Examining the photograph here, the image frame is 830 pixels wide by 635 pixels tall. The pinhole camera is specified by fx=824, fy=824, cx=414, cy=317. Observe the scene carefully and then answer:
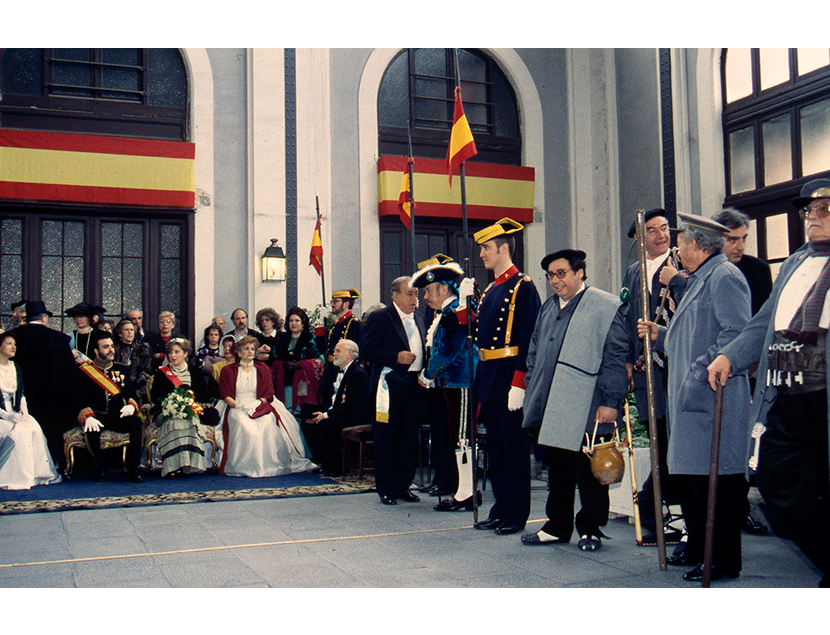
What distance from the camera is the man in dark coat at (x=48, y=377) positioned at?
8.14 m

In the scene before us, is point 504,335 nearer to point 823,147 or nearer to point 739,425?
point 739,425

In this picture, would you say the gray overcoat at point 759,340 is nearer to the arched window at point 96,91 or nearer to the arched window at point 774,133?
the arched window at point 774,133

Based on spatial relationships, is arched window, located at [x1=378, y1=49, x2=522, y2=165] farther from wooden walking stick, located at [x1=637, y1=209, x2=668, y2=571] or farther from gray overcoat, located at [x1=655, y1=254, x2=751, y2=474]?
gray overcoat, located at [x1=655, y1=254, x2=751, y2=474]

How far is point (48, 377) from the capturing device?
8.20 meters

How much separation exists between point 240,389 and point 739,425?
5911mm

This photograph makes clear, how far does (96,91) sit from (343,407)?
6193 millimetres

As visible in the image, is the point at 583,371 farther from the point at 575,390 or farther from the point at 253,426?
the point at 253,426

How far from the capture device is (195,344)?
11.4m

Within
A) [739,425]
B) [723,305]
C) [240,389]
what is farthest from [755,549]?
[240,389]

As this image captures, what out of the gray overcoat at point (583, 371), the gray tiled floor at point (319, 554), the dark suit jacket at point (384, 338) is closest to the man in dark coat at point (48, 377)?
the gray tiled floor at point (319, 554)

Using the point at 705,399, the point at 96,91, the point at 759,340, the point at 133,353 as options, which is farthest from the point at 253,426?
the point at 759,340

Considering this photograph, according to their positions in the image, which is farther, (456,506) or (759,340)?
(456,506)

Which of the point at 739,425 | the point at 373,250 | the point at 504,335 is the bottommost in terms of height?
the point at 739,425

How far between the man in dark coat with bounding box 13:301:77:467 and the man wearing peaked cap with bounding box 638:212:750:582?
6184mm
